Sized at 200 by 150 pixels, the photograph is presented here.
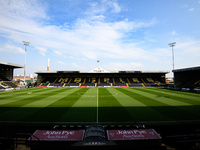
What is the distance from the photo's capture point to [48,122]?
35.5 ft

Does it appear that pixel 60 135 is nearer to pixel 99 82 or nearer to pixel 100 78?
pixel 99 82

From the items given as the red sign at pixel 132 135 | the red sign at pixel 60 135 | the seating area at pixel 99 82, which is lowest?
the red sign at pixel 60 135

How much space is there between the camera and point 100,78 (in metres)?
59.2

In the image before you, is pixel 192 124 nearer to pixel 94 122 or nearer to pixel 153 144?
pixel 153 144

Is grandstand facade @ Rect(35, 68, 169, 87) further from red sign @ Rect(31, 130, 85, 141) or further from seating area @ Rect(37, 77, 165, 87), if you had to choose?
red sign @ Rect(31, 130, 85, 141)

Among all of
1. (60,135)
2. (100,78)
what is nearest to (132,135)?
(60,135)

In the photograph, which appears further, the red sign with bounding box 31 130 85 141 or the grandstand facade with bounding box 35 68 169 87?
the grandstand facade with bounding box 35 68 169 87

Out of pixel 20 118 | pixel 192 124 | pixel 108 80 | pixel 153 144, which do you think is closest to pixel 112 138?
pixel 153 144

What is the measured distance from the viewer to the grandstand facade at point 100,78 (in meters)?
52.7

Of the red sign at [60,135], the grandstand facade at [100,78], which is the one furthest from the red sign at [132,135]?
the grandstand facade at [100,78]

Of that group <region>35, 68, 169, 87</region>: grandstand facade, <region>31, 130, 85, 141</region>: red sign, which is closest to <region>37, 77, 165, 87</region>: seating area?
<region>35, 68, 169, 87</region>: grandstand facade

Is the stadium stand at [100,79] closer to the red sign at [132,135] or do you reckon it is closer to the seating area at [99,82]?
the seating area at [99,82]

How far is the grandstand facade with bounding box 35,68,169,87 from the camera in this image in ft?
173

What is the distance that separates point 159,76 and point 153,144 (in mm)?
59893
